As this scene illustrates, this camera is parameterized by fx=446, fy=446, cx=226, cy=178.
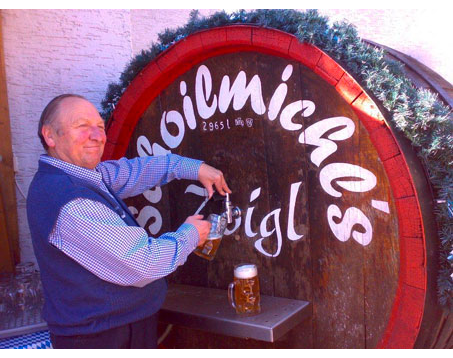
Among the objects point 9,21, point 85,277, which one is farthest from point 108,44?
point 85,277

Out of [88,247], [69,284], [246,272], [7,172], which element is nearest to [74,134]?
[88,247]

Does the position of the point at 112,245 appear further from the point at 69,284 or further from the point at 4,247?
the point at 4,247

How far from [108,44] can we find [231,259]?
248 cm

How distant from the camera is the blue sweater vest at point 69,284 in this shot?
5.85ft

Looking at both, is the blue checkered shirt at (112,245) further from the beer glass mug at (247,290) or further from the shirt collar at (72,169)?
the beer glass mug at (247,290)

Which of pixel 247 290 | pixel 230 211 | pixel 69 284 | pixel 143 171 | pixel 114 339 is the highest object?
pixel 143 171

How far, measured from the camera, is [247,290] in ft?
7.21

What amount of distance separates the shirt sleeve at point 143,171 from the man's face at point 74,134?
1.36 feet

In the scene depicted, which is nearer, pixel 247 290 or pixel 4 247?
pixel 247 290

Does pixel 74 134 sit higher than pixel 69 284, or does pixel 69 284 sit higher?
pixel 74 134

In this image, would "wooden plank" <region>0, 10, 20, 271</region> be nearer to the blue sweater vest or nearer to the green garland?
the blue sweater vest

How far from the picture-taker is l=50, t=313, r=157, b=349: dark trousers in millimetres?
1851

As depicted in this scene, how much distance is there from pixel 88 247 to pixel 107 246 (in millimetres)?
87

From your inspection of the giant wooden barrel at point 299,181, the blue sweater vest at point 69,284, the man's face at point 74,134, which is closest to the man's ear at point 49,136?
the man's face at point 74,134
